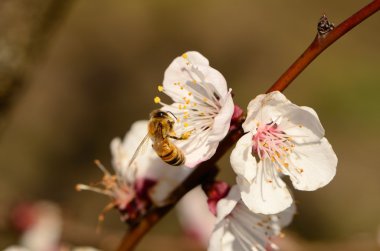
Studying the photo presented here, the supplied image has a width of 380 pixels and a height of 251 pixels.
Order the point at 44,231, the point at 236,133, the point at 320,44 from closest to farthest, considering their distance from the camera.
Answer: the point at 320,44
the point at 236,133
the point at 44,231

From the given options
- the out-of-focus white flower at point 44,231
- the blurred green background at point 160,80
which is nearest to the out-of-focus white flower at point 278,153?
the out-of-focus white flower at point 44,231

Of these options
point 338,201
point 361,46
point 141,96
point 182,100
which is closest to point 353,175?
Answer: point 338,201

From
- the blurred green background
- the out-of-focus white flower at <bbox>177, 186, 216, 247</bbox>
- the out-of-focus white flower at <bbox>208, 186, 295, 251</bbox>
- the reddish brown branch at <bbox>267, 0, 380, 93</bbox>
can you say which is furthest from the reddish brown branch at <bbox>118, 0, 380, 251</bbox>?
the blurred green background

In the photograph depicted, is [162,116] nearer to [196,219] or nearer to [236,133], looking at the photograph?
[236,133]

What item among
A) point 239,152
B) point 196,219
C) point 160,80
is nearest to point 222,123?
point 239,152

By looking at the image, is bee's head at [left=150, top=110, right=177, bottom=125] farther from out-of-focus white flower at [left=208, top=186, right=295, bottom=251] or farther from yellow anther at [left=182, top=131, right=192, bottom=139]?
out-of-focus white flower at [left=208, top=186, right=295, bottom=251]

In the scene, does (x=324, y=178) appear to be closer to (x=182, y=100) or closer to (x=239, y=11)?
(x=182, y=100)

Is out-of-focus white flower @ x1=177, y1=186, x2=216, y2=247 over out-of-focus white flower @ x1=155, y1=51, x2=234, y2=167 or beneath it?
beneath
